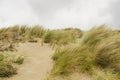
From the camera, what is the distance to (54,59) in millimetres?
5734

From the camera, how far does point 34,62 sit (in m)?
5.72

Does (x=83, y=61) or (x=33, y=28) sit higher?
(x=33, y=28)

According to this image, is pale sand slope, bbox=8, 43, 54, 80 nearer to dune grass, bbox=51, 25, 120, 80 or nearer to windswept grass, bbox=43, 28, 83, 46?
dune grass, bbox=51, 25, 120, 80

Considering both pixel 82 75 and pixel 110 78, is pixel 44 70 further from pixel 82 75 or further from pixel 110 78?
pixel 110 78

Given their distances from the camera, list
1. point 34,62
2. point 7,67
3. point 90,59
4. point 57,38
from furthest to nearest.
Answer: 1. point 57,38
2. point 34,62
3. point 90,59
4. point 7,67

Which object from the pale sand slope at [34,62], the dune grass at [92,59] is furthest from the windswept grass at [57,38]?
the dune grass at [92,59]

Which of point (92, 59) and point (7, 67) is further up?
point (92, 59)

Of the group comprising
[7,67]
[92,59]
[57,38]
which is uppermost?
[57,38]

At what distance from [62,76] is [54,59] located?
2.85ft

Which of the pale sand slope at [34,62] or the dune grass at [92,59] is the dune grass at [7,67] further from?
the dune grass at [92,59]

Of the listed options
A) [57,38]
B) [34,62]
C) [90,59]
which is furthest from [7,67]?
[57,38]

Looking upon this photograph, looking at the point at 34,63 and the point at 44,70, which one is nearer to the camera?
the point at 44,70

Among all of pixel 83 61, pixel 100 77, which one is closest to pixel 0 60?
pixel 83 61

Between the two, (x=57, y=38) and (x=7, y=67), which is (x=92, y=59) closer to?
(x=7, y=67)
